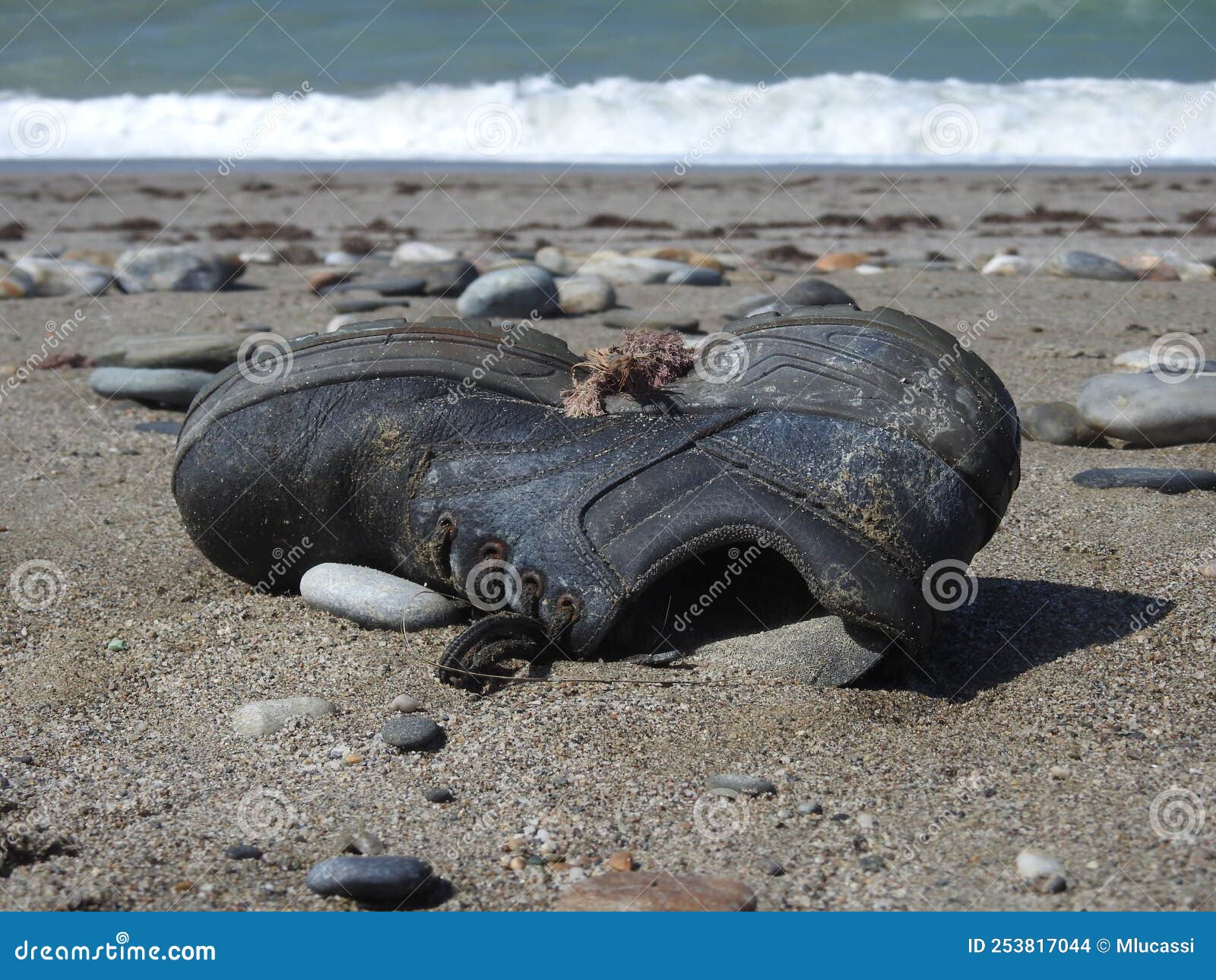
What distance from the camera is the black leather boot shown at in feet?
9.12

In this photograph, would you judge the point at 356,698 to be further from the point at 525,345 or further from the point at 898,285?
the point at 898,285

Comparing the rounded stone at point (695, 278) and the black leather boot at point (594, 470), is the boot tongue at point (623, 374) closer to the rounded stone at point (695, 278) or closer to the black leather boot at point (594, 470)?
the black leather boot at point (594, 470)

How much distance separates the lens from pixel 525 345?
3.27 meters

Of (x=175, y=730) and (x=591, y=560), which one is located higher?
(x=591, y=560)

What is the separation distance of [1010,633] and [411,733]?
58.6 inches

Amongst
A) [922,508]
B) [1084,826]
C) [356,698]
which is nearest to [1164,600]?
[922,508]

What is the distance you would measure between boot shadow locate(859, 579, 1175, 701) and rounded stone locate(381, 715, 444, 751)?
0.97 meters

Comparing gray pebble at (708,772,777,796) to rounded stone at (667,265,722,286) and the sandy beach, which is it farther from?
rounded stone at (667,265,722,286)

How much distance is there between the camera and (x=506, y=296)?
7.17 meters

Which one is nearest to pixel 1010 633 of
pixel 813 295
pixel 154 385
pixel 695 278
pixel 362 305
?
pixel 154 385

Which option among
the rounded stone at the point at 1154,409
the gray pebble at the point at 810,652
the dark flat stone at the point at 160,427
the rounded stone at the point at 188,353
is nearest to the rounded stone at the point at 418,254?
the rounded stone at the point at 188,353

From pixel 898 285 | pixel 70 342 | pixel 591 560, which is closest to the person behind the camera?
pixel 591 560

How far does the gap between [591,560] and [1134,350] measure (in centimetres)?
425

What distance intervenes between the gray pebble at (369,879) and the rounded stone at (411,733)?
0.50 meters
